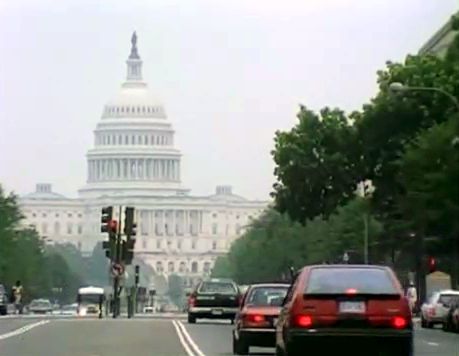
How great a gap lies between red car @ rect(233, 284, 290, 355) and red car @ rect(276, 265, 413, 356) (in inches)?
402

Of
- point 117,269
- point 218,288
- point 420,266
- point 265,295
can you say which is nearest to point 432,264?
point 420,266

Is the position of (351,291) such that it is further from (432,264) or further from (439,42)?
(439,42)

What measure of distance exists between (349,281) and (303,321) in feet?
2.93

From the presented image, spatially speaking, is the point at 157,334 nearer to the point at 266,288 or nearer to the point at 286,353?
the point at 266,288

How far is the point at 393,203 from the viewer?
A: 86.3 metres

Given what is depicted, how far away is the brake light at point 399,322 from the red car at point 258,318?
1036 centimetres

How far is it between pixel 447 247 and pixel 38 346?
33.1 metres

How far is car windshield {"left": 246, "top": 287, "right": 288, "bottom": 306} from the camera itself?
39.7 m

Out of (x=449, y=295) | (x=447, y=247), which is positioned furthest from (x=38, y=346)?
(x=447, y=247)

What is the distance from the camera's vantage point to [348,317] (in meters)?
27.8

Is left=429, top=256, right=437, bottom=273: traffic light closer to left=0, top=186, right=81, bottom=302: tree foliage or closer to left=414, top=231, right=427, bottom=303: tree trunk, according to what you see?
left=414, top=231, right=427, bottom=303: tree trunk

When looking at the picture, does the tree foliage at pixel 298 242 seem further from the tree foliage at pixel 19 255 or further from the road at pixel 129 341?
the road at pixel 129 341

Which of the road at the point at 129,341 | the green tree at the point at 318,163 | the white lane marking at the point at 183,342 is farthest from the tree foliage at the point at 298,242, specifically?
the road at the point at 129,341

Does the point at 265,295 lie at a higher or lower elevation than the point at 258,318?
higher
